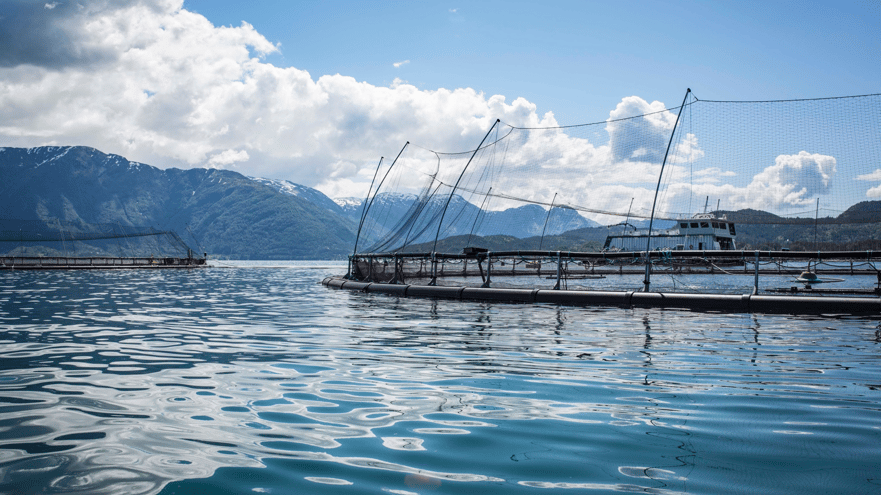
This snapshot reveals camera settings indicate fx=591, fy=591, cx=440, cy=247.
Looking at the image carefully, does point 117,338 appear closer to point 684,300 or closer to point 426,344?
point 426,344

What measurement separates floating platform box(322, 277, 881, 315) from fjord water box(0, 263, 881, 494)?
582 centimetres

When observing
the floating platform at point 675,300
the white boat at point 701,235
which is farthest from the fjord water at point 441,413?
the white boat at point 701,235

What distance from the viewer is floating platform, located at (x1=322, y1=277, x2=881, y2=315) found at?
17359 millimetres

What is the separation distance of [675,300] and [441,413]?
53.3ft

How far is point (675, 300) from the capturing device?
1994 centimetres

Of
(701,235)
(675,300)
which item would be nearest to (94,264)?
(701,235)

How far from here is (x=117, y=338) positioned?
39.7 feet

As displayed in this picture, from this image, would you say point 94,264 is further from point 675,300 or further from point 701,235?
point 675,300

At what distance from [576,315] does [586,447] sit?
13.3 meters

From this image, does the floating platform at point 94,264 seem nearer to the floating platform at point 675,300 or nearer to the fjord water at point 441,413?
the floating platform at point 675,300

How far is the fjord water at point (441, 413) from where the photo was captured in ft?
13.2

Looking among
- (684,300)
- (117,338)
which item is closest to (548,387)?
(117,338)

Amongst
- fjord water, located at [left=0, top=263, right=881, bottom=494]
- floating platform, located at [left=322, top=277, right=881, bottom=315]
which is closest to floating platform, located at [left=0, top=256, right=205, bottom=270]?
floating platform, located at [left=322, top=277, right=881, bottom=315]

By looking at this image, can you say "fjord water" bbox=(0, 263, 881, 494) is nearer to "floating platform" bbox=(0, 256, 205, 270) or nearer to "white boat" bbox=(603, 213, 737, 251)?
"floating platform" bbox=(0, 256, 205, 270)
